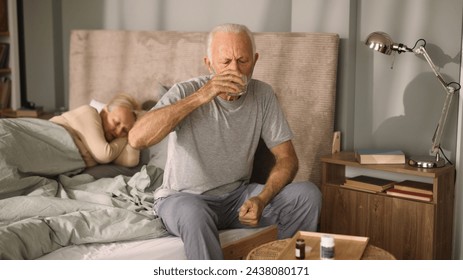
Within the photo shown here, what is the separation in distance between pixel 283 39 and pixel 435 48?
25.3 inches

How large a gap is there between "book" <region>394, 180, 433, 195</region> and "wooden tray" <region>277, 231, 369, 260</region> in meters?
0.76

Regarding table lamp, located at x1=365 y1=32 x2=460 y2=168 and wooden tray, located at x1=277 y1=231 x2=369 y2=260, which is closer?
wooden tray, located at x1=277 y1=231 x2=369 y2=260

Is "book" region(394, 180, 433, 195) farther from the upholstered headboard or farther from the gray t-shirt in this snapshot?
the gray t-shirt

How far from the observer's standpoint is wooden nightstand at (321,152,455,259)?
A: 7.89 feet

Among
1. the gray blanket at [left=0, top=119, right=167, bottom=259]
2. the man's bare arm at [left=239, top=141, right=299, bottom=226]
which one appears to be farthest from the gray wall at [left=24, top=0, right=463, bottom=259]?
the gray blanket at [left=0, top=119, right=167, bottom=259]

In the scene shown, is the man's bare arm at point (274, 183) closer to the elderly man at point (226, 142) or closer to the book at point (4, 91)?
the elderly man at point (226, 142)

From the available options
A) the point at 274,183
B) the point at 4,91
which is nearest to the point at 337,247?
the point at 274,183

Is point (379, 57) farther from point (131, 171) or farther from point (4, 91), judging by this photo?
point (4, 91)

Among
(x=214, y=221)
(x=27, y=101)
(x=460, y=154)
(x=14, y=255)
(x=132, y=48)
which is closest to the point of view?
(x=14, y=255)

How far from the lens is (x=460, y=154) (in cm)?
248

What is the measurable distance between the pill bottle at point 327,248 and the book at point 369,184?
3.10 ft

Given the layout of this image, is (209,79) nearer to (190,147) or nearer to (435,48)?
(190,147)

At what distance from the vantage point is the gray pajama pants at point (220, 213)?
1850mm
